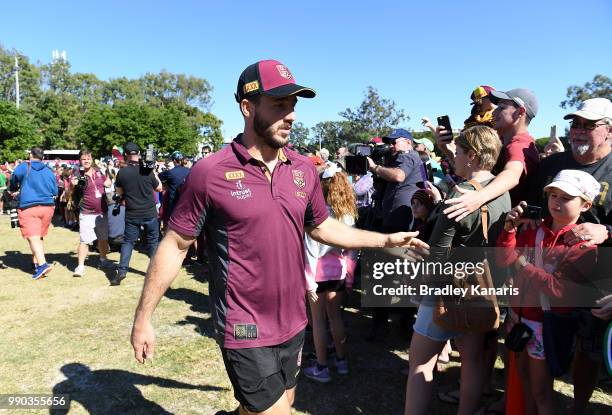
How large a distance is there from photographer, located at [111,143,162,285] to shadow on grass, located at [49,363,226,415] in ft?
9.93

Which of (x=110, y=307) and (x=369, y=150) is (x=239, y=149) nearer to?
(x=369, y=150)

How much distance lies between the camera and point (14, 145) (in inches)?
1366

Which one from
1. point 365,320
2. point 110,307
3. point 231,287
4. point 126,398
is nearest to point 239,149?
point 231,287

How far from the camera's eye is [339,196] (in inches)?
A: 151

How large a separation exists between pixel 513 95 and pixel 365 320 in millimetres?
3230

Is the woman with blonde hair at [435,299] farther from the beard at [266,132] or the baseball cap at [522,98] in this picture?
the beard at [266,132]

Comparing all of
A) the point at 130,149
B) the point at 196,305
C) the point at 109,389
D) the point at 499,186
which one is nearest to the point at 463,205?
the point at 499,186

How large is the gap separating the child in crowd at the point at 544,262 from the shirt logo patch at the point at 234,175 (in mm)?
1622

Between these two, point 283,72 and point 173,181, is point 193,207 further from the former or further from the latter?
point 173,181

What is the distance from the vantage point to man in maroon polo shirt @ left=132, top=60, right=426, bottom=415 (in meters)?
1.99

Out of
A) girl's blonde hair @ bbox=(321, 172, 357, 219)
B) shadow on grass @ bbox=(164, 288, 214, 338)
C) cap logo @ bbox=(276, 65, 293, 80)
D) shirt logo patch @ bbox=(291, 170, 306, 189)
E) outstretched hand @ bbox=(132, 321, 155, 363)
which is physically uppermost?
cap logo @ bbox=(276, 65, 293, 80)

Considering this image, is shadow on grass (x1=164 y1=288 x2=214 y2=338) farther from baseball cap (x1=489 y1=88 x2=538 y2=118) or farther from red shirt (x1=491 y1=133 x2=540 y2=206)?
baseball cap (x1=489 y1=88 x2=538 y2=118)

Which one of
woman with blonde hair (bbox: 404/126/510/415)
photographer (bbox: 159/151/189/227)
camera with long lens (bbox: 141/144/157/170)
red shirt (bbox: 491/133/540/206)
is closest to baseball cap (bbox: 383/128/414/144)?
red shirt (bbox: 491/133/540/206)

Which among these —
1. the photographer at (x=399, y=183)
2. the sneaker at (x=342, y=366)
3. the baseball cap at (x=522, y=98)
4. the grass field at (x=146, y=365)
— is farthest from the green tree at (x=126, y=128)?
the baseball cap at (x=522, y=98)
